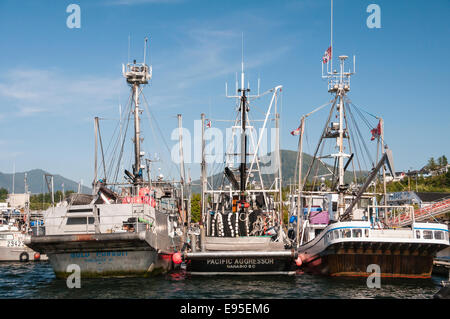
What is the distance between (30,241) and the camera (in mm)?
28047

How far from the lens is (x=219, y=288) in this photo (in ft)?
86.4

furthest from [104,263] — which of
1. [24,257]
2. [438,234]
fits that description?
[24,257]

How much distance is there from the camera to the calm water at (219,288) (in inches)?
970

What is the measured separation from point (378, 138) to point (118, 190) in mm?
20749

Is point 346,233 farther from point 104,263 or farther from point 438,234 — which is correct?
point 104,263

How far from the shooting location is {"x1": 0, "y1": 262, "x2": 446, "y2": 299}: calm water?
24641 mm

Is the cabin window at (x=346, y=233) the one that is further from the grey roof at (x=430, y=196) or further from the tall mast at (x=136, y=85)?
the grey roof at (x=430, y=196)

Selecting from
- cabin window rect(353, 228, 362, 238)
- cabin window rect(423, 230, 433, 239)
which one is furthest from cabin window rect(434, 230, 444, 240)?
cabin window rect(353, 228, 362, 238)

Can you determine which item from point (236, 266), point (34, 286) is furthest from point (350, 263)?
point (34, 286)

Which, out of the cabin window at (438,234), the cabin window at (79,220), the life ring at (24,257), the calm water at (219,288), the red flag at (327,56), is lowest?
the life ring at (24,257)

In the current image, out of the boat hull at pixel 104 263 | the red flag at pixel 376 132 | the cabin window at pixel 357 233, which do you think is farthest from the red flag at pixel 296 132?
the boat hull at pixel 104 263

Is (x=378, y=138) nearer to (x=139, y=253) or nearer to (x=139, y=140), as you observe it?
(x=139, y=140)

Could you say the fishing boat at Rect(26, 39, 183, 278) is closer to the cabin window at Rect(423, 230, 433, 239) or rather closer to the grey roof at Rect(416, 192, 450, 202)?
the cabin window at Rect(423, 230, 433, 239)
